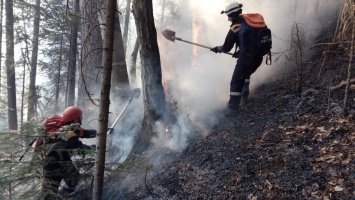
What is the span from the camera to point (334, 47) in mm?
7387

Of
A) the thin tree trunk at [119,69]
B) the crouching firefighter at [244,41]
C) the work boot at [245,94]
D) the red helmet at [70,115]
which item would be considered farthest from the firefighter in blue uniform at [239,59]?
the red helmet at [70,115]

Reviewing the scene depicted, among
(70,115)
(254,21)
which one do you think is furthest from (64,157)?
(254,21)

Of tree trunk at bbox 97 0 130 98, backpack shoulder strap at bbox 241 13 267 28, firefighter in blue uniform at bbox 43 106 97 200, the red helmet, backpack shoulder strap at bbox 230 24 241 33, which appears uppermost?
backpack shoulder strap at bbox 241 13 267 28

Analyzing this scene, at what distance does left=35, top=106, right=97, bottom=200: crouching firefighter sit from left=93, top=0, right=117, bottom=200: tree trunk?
0.34 meters

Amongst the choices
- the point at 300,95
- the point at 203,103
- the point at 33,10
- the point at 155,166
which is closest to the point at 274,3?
the point at 203,103

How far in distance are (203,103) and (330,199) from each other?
4.98 meters

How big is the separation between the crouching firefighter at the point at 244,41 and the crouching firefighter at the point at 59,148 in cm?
317

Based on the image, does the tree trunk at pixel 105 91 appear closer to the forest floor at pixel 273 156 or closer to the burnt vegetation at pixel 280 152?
the forest floor at pixel 273 156

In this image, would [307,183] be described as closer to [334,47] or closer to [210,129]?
[210,129]

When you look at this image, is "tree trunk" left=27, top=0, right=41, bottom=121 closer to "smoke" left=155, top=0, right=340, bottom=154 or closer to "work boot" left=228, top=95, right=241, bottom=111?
"smoke" left=155, top=0, right=340, bottom=154

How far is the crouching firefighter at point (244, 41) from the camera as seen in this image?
630cm

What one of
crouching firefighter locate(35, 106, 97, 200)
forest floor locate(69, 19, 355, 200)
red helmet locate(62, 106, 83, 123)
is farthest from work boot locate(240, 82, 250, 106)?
red helmet locate(62, 106, 83, 123)

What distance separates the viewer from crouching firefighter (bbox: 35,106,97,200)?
4.04 m

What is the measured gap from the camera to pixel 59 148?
4418 millimetres
